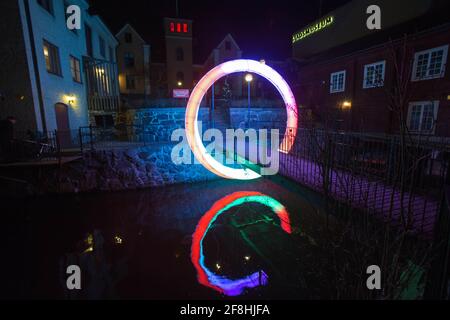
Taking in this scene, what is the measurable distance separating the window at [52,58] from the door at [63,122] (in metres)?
1.75

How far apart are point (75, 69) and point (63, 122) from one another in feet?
12.8

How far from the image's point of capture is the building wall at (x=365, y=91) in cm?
1145

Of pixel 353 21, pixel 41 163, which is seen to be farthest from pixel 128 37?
pixel 353 21

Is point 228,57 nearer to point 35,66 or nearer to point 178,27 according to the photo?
point 178,27

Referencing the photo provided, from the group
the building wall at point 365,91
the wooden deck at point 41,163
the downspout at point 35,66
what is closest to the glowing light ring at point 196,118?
the building wall at point 365,91

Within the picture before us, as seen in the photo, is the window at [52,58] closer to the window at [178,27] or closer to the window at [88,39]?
the window at [88,39]

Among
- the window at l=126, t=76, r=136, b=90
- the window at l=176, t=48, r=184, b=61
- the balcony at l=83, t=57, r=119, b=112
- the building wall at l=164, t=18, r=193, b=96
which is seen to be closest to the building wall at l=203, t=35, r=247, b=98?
the building wall at l=164, t=18, r=193, b=96

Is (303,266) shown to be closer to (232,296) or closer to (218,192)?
(232,296)

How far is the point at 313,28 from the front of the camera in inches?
815

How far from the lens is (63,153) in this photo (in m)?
10.1

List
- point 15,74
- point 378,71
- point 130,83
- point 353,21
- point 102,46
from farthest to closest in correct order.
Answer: point 130,83
point 102,46
point 353,21
point 378,71
point 15,74

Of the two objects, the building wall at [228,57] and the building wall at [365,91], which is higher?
the building wall at [228,57]

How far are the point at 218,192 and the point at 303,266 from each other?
20.8ft

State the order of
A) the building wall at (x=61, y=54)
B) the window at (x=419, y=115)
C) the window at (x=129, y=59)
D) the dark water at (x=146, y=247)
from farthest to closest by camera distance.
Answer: the window at (x=129, y=59), the window at (x=419, y=115), the building wall at (x=61, y=54), the dark water at (x=146, y=247)
